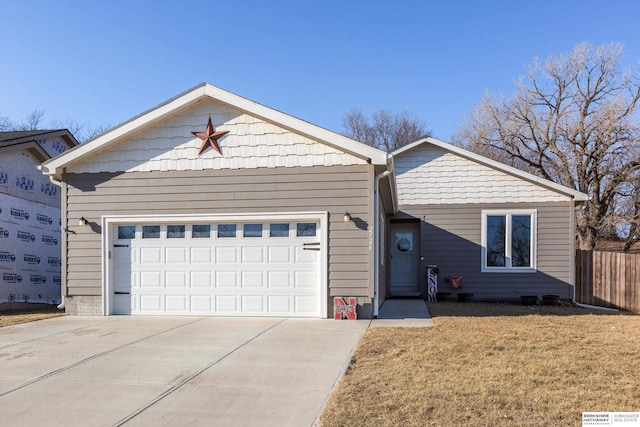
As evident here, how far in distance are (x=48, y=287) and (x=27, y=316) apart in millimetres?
4259

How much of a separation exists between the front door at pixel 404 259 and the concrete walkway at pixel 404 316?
166 centimetres

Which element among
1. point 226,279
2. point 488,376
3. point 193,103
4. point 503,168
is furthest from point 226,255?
point 503,168

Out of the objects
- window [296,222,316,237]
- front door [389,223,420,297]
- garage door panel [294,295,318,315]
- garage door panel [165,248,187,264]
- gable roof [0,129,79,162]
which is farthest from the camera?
front door [389,223,420,297]

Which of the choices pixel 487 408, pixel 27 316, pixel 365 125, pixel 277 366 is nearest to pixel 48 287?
pixel 27 316

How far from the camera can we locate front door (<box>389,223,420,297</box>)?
1337 centimetres

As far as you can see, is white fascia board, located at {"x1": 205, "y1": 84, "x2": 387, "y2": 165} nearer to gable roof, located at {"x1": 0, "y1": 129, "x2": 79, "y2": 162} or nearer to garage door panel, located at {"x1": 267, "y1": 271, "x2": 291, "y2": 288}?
garage door panel, located at {"x1": 267, "y1": 271, "x2": 291, "y2": 288}

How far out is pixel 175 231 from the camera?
366 inches

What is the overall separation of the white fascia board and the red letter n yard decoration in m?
2.56

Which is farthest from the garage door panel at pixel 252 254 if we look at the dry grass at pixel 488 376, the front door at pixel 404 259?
the front door at pixel 404 259

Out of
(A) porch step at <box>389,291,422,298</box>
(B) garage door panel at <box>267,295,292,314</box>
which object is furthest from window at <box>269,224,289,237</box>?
(A) porch step at <box>389,291,422,298</box>

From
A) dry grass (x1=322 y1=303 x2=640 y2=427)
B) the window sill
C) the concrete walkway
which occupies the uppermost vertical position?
the window sill

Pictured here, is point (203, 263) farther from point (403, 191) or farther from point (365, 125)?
point (365, 125)

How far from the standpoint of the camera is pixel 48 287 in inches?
537

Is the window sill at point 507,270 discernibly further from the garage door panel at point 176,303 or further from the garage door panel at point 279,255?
the garage door panel at point 176,303
